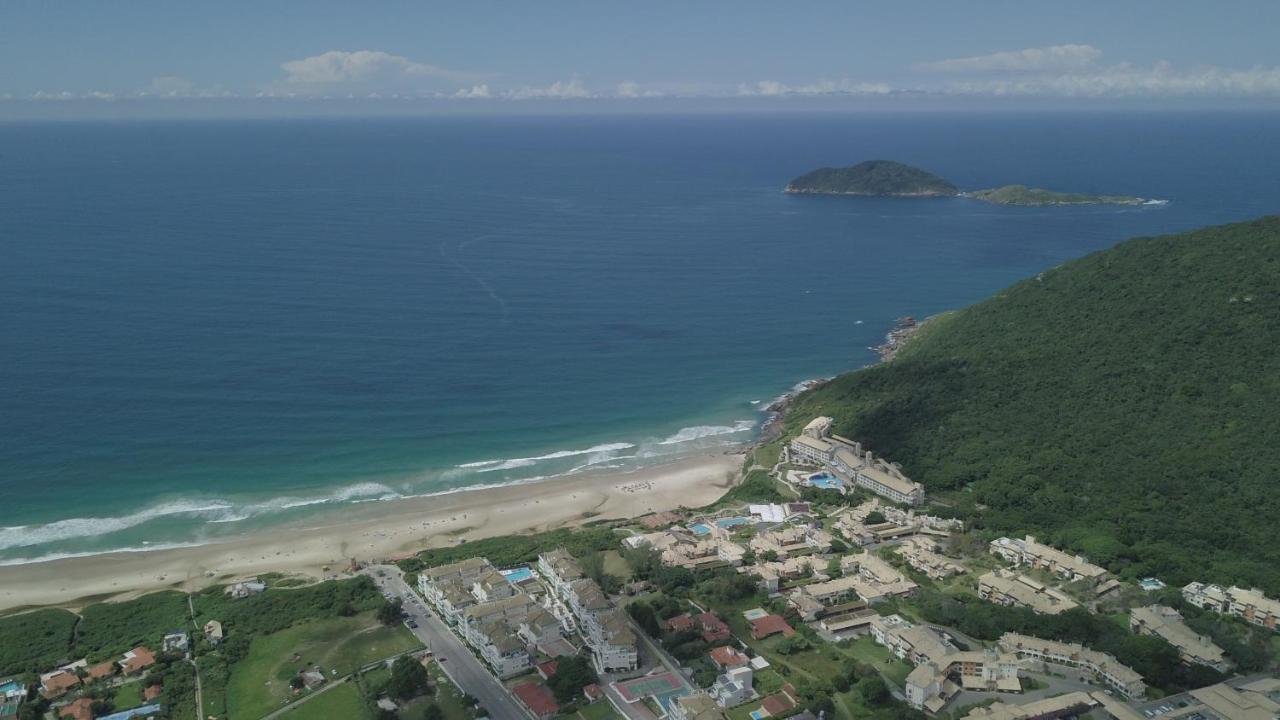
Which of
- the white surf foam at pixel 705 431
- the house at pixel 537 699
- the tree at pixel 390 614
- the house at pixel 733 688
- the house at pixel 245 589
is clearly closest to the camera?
the house at pixel 537 699

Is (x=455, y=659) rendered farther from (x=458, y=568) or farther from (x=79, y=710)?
(x=79, y=710)

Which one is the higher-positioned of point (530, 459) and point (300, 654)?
point (300, 654)

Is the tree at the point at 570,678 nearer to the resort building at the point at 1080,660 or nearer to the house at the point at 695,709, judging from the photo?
the house at the point at 695,709

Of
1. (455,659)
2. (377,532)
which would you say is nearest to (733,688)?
(455,659)

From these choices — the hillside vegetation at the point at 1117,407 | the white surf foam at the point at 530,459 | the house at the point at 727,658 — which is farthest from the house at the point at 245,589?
the hillside vegetation at the point at 1117,407

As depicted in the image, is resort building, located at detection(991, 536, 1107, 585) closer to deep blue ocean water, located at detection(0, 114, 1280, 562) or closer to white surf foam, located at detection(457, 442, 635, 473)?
deep blue ocean water, located at detection(0, 114, 1280, 562)

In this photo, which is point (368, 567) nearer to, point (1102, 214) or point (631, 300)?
point (631, 300)

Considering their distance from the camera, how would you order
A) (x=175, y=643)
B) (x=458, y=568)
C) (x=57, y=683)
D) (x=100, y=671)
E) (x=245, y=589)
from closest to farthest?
(x=57, y=683) < (x=100, y=671) < (x=175, y=643) < (x=458, y=568) < (x=245, y=589)
